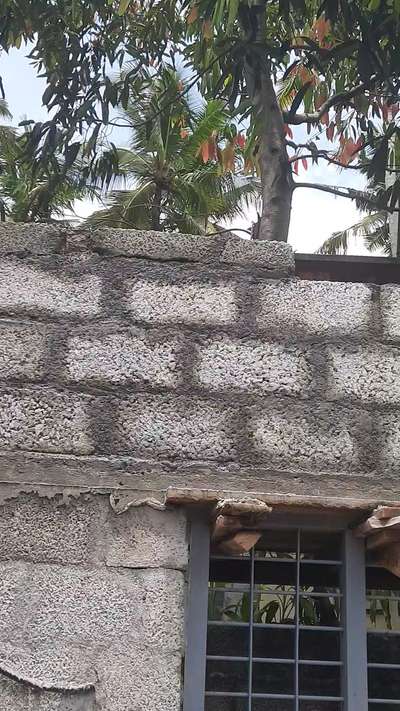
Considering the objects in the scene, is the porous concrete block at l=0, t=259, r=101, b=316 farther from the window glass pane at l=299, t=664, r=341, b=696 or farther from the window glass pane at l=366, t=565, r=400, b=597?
the window glass pane at l=299, t=664, r=341, b=696

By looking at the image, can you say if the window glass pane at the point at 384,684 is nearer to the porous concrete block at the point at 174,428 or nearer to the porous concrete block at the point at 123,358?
the porous concrete block at the point at 174,428

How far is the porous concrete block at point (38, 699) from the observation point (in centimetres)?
220

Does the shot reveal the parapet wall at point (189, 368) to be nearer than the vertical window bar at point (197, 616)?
No

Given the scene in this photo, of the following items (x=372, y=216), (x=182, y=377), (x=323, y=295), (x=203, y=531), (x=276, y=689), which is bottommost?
(x=276, y=689)

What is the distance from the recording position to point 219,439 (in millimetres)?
2525

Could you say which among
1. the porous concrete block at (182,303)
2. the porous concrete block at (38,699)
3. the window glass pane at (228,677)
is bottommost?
the porous concrete block at (38,699)

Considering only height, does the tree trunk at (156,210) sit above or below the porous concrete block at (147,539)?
above

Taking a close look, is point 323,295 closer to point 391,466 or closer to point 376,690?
point 391,466

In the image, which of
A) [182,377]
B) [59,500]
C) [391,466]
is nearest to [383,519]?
[391,466]

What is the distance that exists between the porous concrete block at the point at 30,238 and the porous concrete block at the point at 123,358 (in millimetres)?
317

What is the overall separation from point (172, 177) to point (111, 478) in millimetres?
12382

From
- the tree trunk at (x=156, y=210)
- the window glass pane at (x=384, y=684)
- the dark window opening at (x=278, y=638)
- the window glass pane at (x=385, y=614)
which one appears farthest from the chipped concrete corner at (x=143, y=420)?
the tree trunk at (x=156, y=210)

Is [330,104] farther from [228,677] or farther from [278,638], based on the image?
[228,677]

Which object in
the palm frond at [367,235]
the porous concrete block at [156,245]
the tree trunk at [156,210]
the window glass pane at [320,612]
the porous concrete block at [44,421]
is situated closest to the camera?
the porous concrete block at [44,421]
